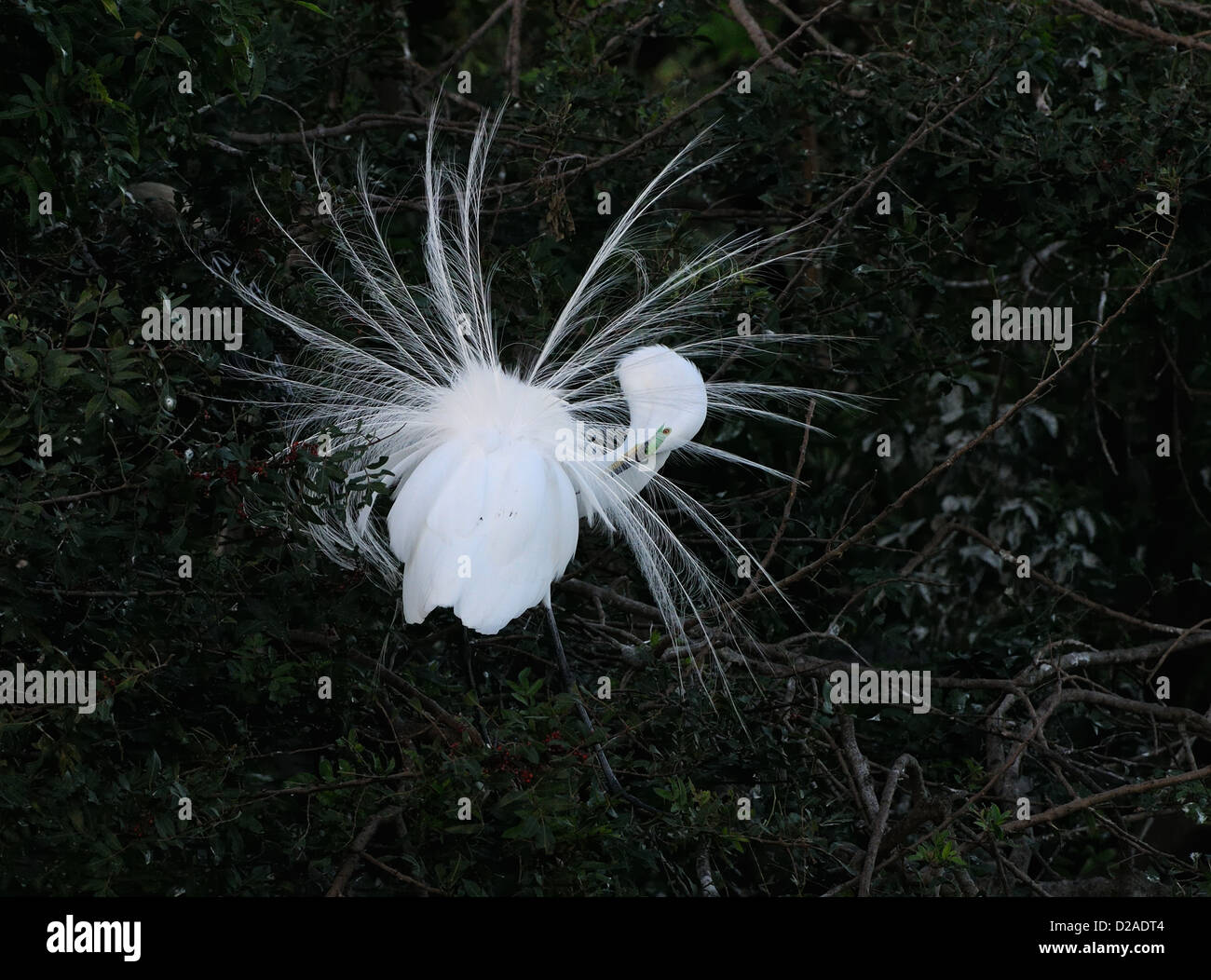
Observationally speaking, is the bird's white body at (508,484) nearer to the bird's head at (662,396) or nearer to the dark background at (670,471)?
the bird's head at (662,396)

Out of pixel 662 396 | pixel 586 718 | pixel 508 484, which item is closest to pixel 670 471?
pixel 662 396

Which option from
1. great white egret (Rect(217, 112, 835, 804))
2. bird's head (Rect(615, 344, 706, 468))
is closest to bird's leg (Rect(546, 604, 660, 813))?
great white egret (Rect(217, 112, 835, 804))

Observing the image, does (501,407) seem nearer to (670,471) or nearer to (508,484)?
(508,484)

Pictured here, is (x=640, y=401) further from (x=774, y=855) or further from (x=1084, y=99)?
(x=1084, y=99)

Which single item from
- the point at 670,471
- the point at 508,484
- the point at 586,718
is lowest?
the point at 586,718

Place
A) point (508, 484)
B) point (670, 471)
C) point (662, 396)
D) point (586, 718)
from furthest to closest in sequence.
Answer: point (670, 471), point (662, 396), point (508, 484), point (586, 718)

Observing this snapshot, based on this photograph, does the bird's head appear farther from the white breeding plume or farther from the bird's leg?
the bird's leg

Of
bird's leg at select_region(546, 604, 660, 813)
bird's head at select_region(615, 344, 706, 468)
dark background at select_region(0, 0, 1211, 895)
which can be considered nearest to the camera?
dark background at select_region(0, 0, 1211, 895)
